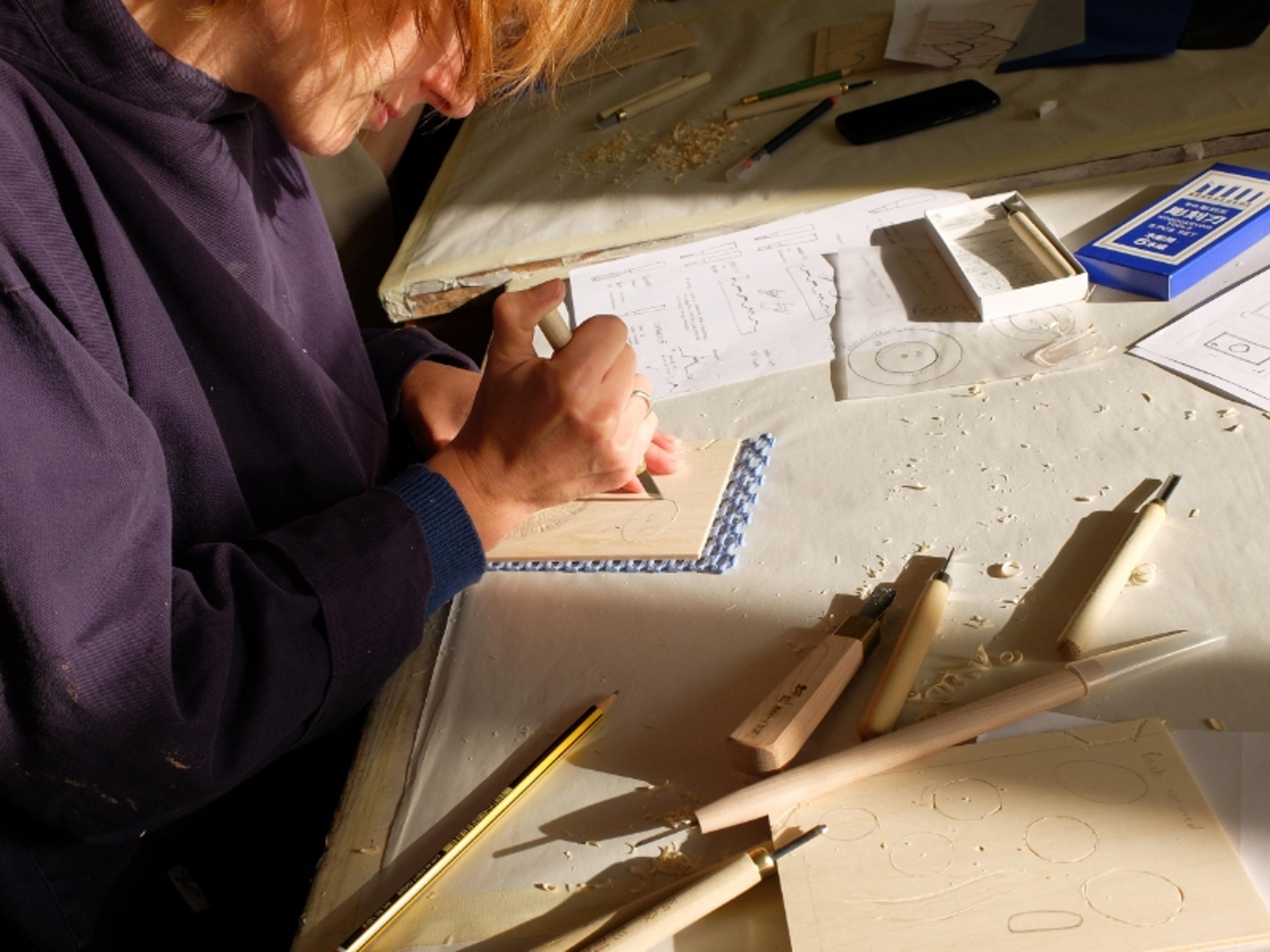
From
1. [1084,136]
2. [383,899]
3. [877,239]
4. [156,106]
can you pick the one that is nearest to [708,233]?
[877,239]

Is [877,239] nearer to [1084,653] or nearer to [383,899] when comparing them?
[1084,653]

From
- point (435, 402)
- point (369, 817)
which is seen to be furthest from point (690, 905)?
point (435, 402)

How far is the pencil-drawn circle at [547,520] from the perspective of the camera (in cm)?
87

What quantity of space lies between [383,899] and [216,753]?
0.51 feet

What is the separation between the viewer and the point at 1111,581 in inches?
26.5

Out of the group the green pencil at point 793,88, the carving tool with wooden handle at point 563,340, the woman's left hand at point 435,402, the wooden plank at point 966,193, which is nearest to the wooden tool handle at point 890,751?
the carving tool with wooden handle at point 563,340

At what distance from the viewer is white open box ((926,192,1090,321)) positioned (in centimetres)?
98

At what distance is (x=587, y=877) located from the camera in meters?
0.60

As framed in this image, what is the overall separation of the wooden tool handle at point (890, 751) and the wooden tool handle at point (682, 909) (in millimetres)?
31

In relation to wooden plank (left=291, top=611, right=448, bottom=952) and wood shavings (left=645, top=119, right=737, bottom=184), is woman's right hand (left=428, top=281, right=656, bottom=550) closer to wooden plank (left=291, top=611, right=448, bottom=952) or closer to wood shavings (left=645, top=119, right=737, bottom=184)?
wooden plank (left=291, top=611, right=448, bottom=952)

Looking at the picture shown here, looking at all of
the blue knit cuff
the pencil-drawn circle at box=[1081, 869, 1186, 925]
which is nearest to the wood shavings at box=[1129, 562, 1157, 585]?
the pencil-drawn circle at box=[1081, 869, 1186, 925]

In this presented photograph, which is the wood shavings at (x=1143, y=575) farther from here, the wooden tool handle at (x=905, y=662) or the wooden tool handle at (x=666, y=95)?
the wooden tool handle at (x=666, y=95)

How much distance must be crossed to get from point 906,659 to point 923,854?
0.12 metres

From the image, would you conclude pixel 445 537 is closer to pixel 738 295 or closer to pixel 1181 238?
pixel 738 295
